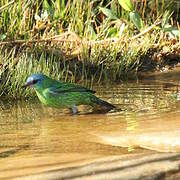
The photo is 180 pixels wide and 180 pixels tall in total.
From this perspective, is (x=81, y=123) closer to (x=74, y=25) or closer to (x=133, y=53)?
(x=133, y=53)

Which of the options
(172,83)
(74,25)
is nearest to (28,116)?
(172,83)

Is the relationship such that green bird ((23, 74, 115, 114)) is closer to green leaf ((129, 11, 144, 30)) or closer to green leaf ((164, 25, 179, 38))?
green leaf ((129, 11, 144, 30))

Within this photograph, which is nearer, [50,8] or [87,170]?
[87,170]

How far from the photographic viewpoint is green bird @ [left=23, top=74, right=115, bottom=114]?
666 cm

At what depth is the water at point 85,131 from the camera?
4.35 m

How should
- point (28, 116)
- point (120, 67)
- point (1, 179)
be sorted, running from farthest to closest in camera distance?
1. point (120, 67)
2. point (28, 116)
3. point (1, 179)

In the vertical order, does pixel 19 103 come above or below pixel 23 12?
below

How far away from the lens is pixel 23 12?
10258 millimetres

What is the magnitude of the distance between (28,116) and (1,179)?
2.80 metres

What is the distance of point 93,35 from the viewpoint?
33.2 ft

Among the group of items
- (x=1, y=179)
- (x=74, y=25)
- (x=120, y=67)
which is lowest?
(x=1, y=179)

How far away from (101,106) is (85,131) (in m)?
1.31

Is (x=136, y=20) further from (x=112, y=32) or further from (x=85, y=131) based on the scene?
(x=85, y=131)

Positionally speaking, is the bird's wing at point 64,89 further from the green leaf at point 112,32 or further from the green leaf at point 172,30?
the green leaf at point 172,30
